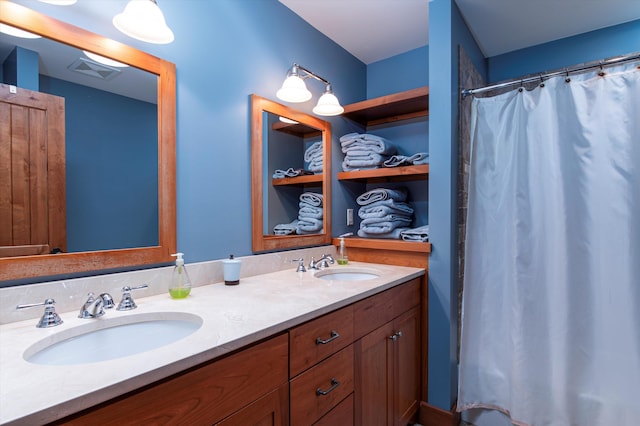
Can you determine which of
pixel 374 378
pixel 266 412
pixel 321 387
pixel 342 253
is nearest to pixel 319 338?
pixel 321 387

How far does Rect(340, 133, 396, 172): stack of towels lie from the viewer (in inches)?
85.1

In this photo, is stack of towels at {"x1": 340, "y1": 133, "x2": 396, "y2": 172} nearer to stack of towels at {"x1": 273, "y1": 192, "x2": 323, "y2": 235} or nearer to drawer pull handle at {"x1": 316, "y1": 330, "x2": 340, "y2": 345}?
stack of towels at {"x1": 273, "y1": 192, "x2": 323, "y2": 235}

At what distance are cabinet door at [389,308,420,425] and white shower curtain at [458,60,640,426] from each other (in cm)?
27

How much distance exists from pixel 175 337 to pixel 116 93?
2.93 ft

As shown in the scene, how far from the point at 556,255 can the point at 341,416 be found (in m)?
1.27

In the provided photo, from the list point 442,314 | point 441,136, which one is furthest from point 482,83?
point 442,314

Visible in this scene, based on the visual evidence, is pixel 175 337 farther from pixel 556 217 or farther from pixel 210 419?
pixel 556 217

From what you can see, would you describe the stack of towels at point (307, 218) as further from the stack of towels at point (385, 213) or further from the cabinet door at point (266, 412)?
the cabinet door at point (266, 412)

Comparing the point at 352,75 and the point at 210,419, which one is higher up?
the point at 352,75

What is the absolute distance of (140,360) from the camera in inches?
27.5

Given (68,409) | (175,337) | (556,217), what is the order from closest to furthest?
1. (68,409)
2. (175,337)
3. (556,217)

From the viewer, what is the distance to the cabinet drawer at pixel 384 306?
1329mm

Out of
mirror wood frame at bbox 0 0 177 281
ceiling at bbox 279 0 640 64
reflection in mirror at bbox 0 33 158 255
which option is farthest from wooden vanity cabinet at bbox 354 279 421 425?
ceiling at bbox 279 0 640 64

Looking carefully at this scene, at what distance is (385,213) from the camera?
83.8 inches
